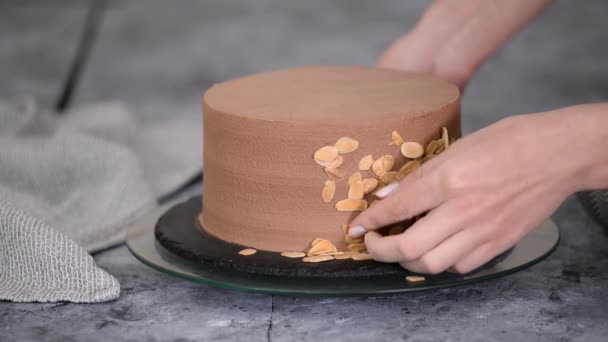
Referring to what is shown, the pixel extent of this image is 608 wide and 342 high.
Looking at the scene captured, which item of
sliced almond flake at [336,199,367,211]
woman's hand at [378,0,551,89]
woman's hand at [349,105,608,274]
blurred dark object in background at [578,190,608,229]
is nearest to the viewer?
woman's hand at [349,105,608,274]

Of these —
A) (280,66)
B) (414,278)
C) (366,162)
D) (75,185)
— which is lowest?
(280,66)

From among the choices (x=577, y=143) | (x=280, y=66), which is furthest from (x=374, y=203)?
(x=280, y=66)

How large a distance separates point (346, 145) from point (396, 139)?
6 cm

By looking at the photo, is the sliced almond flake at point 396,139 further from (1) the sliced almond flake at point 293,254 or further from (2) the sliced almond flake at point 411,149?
(1) the sliced almond flake at point 293,254

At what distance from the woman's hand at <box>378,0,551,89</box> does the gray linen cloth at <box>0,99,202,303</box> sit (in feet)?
1.43

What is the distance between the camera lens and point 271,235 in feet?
3.71

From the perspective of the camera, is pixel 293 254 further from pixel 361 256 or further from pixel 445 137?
pixel 445 137

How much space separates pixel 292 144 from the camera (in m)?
1.09

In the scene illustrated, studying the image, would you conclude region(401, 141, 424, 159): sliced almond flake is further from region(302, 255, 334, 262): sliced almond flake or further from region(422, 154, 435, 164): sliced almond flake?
region(302, 255, 334, 262): sliced almond flake

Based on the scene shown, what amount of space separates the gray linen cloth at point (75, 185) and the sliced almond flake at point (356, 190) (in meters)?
0.32

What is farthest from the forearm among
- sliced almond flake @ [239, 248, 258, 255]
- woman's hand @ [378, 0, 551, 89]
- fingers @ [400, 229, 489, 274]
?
woman's hand @ [378, 0, 551, 89]

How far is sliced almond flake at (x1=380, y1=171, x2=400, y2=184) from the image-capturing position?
3.59 feet

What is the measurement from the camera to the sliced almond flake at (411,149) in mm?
1098

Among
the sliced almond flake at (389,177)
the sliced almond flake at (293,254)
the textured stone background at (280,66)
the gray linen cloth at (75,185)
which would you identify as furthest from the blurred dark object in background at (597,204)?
the gray linen cloth at (75,185)
